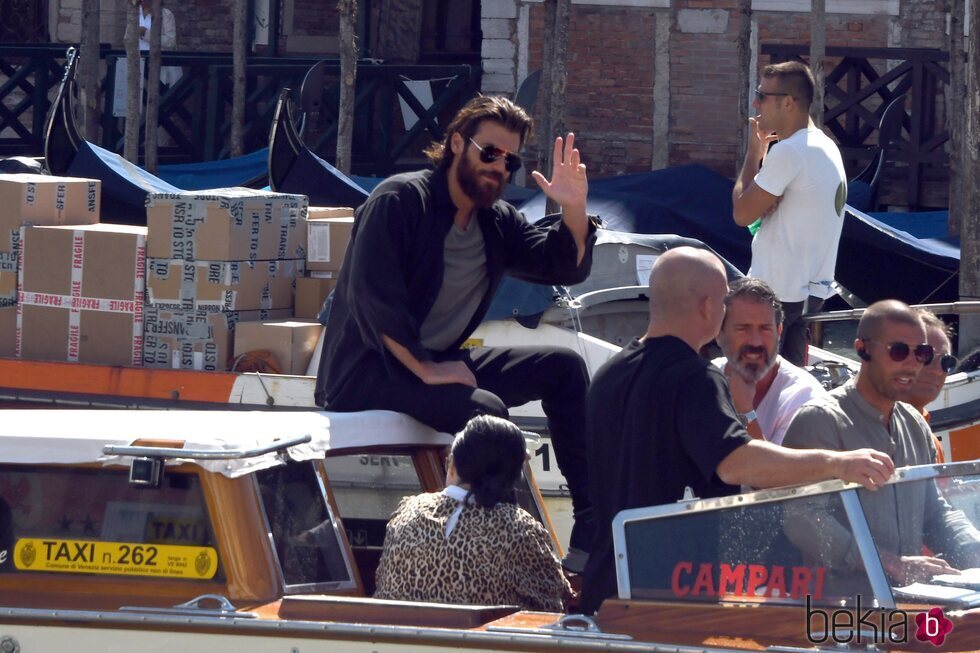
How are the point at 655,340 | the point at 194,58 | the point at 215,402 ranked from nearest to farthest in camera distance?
the point at 655,340, the point at 215,402, the point at 194,58

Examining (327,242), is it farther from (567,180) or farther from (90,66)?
(90,66)

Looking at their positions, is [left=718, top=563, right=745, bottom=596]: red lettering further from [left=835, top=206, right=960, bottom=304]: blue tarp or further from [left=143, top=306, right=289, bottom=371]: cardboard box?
[left=835, top=206, right=960, bottom=304]: blue tarp

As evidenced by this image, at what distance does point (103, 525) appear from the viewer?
339 cm

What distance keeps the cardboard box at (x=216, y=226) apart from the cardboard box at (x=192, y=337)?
0.99ft

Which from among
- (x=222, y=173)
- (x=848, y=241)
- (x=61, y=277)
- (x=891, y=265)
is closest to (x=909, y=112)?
(x=891, y=265)

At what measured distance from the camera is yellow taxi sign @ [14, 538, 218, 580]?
333cm

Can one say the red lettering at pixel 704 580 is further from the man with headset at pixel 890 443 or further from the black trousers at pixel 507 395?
the black trousers at pixel 507 395

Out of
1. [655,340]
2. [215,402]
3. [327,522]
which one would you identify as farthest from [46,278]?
[655,340]

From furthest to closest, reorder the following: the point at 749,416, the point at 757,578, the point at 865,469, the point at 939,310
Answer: the point at 939,310
the point at 749,416
the point at 757,578
the point at 865,469

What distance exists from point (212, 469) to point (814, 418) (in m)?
1.43

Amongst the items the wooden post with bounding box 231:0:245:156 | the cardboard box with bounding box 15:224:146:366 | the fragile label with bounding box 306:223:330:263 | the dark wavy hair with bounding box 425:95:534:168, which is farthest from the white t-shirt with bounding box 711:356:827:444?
the wooden post with bounding box 231:0:245:156

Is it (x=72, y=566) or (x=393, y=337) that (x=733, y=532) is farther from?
(x=72, y=566)

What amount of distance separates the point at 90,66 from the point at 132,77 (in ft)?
4.60

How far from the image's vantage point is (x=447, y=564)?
10.7ft
